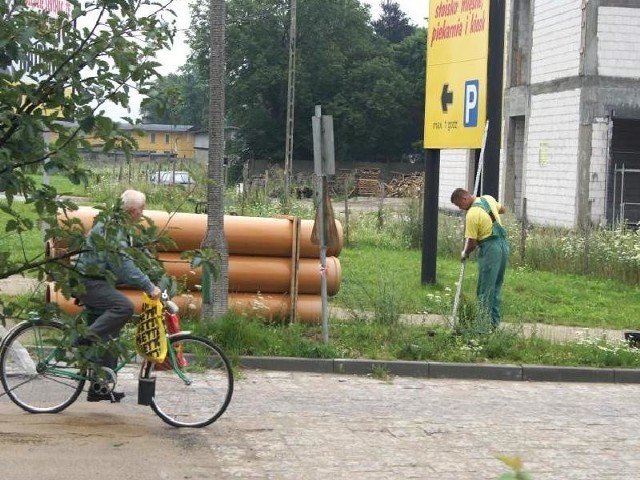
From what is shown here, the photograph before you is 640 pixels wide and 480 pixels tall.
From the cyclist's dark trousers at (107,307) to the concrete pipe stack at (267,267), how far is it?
4378 millimetres

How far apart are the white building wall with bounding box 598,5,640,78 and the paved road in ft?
69.7

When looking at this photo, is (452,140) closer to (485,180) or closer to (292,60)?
(485,180)

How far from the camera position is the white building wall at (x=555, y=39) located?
31078mm

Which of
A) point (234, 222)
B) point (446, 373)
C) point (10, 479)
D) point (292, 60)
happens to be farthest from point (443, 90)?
point (292, 60)

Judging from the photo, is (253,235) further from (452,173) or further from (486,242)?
(452,173)

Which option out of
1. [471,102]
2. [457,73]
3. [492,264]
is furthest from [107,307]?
[457,73]

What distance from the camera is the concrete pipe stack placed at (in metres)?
12.8

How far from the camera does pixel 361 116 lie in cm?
7788

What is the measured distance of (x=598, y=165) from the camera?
30.6 m

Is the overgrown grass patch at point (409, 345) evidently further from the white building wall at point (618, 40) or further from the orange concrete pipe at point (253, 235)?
the white building wall at point (618, 40)

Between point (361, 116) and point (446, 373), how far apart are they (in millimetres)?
67046

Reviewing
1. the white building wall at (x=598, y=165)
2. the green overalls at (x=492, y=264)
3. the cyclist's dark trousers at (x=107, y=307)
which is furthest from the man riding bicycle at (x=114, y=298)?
the white building wall at (x=598, y=165)

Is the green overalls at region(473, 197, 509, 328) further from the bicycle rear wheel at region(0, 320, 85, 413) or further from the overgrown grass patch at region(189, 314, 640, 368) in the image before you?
the bicycle rear wheel at region(0, 320, 85, 413)

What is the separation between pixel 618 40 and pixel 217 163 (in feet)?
68.1
